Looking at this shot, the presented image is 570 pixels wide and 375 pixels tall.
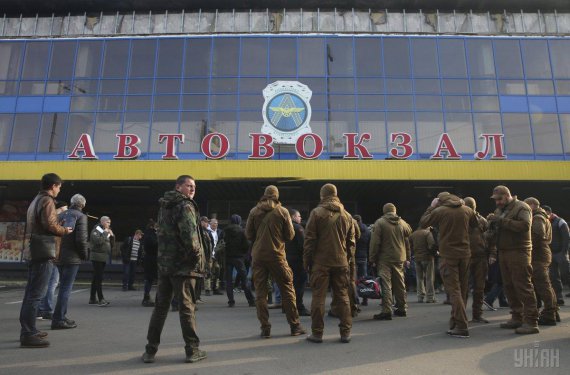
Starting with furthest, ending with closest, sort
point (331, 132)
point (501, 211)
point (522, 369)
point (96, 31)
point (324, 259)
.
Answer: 1. point (96, 31)
2. point (331, 132)
3. point (501, 211)
4. point (324, 259)
5. point (522, 369)

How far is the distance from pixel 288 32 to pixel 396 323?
2019cm

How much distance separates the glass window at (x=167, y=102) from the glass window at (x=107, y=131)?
2006 mm

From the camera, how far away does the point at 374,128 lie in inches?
854

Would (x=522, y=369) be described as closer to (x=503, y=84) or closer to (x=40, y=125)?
(x=503, y=84)

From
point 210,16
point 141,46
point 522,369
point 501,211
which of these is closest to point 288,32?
point 210,16

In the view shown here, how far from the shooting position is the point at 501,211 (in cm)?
592

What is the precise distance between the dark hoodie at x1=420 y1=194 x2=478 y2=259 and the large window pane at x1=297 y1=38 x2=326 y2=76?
1761cm

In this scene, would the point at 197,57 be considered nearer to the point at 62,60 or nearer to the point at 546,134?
the point at 62,60

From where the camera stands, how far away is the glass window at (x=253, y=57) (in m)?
22.3

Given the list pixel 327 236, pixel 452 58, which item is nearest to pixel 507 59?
pixel 452 58

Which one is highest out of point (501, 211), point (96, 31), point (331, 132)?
point (96, 31)

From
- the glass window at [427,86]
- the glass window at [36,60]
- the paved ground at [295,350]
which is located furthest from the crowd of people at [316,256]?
the glass window at [36,60]

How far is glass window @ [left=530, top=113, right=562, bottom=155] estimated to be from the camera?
21.6 meters
